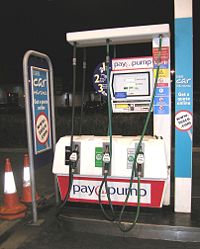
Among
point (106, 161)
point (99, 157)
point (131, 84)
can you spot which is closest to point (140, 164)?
point (106, 161)

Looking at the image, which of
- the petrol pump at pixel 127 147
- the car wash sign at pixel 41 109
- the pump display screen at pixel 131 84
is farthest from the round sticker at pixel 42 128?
the pump display screen at pixel 131 84

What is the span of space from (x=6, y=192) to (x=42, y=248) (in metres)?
1.21

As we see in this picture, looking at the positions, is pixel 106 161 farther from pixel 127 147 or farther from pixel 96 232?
pixel 96 232

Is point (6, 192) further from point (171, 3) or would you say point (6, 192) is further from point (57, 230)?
point (171, 3)

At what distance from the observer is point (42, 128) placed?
12.3 feet

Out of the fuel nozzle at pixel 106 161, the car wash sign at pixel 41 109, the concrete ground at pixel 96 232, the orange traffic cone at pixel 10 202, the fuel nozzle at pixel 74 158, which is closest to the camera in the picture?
the concrete ground at pixel 96 232

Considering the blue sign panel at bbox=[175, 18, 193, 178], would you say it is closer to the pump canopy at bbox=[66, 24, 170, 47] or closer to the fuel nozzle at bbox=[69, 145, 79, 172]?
the pump canopy at bbox=[66, 24, 170, 47]

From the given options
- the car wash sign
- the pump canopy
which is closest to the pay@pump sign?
the pump canopy

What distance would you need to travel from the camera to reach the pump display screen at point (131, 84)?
3.67m

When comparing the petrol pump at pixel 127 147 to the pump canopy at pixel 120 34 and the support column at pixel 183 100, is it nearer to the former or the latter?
the pump canopy at pixel 120 34

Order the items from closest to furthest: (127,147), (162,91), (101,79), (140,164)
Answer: (140,164), (127,147), (162,91), (101,79)

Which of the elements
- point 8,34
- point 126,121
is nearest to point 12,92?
point 8,34

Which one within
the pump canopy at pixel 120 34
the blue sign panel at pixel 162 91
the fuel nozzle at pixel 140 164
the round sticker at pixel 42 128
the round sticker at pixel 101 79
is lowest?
the fuel nozzle at pixel 140 164

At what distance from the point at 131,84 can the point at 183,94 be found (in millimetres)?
680
